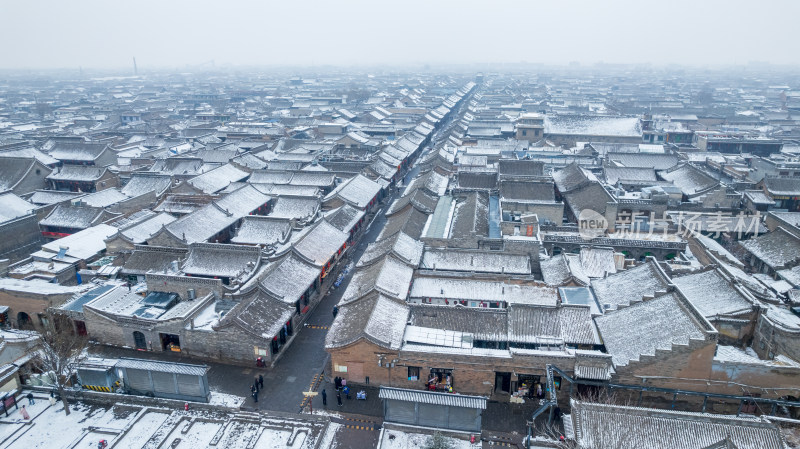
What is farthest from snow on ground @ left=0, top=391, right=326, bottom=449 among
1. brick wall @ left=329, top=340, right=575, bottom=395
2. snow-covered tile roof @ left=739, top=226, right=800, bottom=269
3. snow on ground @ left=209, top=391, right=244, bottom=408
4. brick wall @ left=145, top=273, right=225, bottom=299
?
snow-covered tile roof @ left=739, top=226, right=800, bottom=269

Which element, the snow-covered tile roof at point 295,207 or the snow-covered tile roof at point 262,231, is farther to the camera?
the snow-covered tile roof at point 295,207

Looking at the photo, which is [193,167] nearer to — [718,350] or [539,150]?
[539,150]

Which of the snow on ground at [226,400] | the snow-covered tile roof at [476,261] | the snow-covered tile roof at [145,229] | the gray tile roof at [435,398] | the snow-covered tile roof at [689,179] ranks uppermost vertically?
the snow-covered tile roof at [689,179]

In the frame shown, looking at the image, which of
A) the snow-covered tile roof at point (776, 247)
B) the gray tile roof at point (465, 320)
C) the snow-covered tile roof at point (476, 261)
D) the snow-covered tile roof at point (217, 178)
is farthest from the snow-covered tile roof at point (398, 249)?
the snow-covered tile roof at point (776, 247)

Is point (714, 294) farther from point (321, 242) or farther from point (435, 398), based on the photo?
point (321, 242)

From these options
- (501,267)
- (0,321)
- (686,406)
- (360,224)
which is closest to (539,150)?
(360,224)

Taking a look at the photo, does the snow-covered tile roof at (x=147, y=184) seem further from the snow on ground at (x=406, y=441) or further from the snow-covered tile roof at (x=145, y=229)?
the snow on ground at (x=406, y=441)
